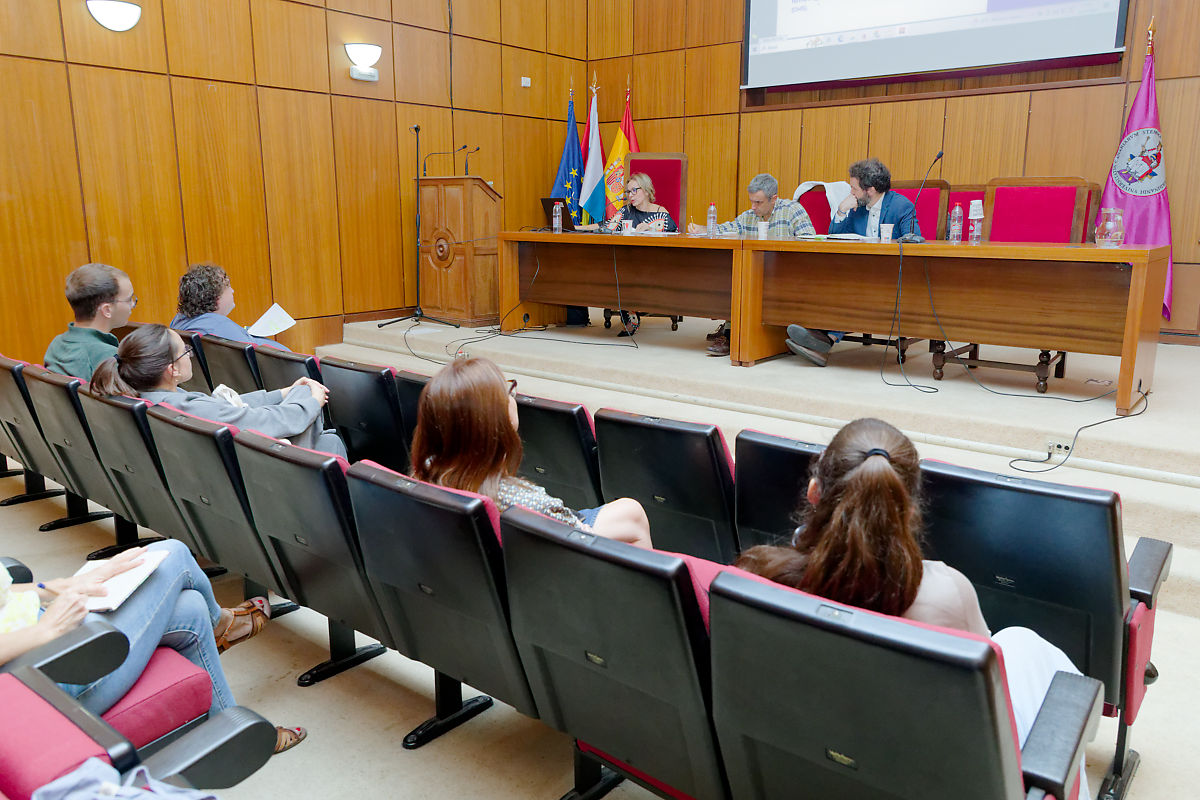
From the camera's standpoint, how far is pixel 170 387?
249 cm

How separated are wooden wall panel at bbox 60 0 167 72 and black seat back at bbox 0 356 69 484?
9.49 feet

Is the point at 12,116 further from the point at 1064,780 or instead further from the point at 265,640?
the point at 1064,780

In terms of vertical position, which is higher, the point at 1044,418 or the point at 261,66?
the point at 261,66

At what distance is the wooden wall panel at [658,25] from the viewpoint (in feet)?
24.9

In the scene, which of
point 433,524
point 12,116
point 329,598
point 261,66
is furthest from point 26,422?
point 261,66

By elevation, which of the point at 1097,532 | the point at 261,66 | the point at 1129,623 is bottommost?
the point at 1129,623

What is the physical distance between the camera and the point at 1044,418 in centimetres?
349

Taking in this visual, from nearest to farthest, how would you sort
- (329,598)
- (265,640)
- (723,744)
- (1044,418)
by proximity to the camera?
(723,744), (329,598), (265,640), (1044,418)

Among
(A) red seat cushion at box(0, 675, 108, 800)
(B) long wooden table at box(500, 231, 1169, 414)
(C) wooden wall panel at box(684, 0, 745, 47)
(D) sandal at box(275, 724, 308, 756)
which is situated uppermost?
(C) wooden wall panel at box(684, 0, 745, 47)

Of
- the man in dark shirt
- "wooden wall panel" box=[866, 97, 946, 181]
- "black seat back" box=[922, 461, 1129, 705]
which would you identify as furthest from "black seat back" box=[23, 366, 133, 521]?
"wooden wall panel" box=[866, 97, 946, 181]

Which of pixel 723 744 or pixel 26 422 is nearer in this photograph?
pixel 723 744

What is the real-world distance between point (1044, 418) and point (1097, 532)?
86.9 inches

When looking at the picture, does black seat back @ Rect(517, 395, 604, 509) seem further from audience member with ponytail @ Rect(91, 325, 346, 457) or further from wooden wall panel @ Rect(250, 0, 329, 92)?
wooden wall panel @ Rect(250, 0, 329, 92)

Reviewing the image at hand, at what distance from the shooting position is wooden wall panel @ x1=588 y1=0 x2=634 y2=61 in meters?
7.95
